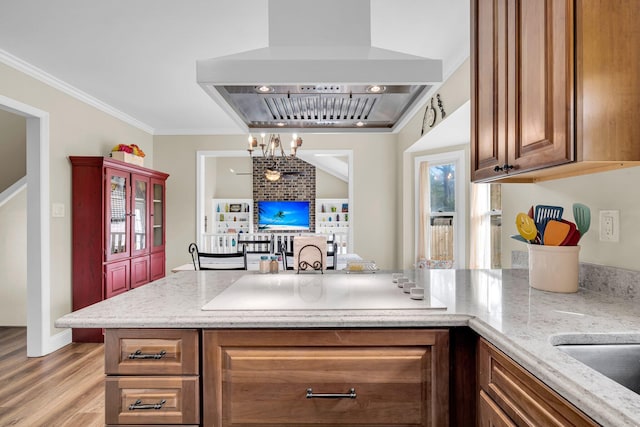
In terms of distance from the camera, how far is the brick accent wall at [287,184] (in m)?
9.79

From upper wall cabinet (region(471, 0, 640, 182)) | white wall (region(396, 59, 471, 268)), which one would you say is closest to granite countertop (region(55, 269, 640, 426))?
upper wall cabinet (region(471, 0, 640, 182))

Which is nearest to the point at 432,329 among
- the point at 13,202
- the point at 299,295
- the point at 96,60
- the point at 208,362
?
the point at 299,295

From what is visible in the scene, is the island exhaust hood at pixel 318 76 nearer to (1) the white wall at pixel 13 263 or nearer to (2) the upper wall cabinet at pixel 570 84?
(2) the upper wall cabinet at pixel 570 84

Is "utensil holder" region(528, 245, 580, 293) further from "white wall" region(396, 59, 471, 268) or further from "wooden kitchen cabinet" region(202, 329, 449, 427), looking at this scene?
"white wall" region(396, 59, 471, 268)

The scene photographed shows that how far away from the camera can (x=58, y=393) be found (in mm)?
2551

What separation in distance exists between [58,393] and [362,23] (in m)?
3.07

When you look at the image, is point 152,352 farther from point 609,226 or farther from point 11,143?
point 11,143

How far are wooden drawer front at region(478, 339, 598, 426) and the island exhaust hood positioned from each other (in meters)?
1.02

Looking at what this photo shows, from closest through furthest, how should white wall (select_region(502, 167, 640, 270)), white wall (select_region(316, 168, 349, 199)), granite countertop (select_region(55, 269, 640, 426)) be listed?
granite countertop (select_region(55, 269, 640, 426))
white wall (select_region(502, 167, 640, 270))
white wall (select_region(316, 168, 349, 199))

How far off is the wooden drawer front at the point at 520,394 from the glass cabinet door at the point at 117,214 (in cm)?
364

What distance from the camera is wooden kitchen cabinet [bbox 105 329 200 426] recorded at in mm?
1174

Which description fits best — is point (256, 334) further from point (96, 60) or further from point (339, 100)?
point (96, 60)

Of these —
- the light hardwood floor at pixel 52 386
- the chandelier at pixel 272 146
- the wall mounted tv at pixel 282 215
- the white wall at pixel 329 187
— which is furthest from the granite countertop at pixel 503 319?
the white wall at pixel 329 187

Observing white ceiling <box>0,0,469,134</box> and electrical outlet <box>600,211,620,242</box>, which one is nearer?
electrical outlet <box>600,211,620,242</box>
